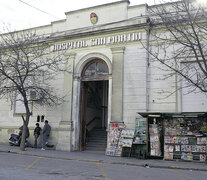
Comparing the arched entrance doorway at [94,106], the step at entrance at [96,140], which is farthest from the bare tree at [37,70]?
the step at entrance at [96,140]

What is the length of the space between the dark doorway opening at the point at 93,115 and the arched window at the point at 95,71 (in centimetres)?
61

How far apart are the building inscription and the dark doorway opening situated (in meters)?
2.52

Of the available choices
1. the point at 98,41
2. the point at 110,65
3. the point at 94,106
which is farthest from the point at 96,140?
the point at 98,41

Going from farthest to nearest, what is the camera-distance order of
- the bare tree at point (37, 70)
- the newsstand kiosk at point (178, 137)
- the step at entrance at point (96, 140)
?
the step at entrance at point (96, 140), the bare tree at point (37, 70), the newsstand kiosk at point (178, 137)

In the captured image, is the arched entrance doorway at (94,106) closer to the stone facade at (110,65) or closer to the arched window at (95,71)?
the arched window at (95,71)

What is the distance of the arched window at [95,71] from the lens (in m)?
16.9

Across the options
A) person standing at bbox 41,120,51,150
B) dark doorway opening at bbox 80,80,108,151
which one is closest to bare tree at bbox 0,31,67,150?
person standing at bbox 41,120,51,150

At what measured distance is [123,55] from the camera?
15.9 meters

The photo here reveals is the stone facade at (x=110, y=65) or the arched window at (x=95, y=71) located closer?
the stone facade at (x=110, y=65)

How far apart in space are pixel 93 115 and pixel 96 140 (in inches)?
137

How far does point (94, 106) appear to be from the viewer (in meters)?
21.9

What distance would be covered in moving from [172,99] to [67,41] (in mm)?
7970

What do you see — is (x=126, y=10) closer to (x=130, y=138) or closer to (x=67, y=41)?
(x=67, y=41)

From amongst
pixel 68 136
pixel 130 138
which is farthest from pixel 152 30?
pixel 68 136
